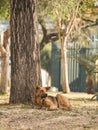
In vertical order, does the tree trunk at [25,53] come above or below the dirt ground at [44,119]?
above

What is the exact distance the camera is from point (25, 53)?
10461 millimetres

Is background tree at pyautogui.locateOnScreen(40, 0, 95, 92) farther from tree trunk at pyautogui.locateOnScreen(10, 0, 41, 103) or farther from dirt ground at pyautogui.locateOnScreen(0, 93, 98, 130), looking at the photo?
dirt ground at pyautogui.locateOnScreen(0, 93, 98, 130)

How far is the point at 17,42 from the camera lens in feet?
34.5

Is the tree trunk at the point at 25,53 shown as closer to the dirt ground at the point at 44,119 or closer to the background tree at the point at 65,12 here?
the dirt ground at the point at 44,119

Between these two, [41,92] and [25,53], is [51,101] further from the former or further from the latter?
[25,53]

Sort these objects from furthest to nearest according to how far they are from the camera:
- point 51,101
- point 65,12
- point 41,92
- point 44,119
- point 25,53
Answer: point 65,12 < point 25,53 < point 41,92 < point 51,101 < point 44,119

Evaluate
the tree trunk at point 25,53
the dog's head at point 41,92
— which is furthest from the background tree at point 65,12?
the dog's head at point 41,92

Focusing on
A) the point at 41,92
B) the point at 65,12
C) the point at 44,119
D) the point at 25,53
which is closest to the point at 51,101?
the point at 41,92

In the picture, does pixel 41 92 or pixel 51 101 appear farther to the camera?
pixel 41 92

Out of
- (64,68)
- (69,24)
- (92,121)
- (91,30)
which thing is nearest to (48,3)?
(69,24)

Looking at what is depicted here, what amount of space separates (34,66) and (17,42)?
2.33 ft

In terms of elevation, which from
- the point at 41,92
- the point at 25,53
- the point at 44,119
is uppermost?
the point at 25,53

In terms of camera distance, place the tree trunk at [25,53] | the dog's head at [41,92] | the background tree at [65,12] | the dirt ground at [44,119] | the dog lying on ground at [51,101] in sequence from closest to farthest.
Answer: the dirt ground at [44,119] → the dog lying on ground at [51,101] → the dog's head at [41,92] → the tree trunk at [25,53] → the background tree at [65,12]

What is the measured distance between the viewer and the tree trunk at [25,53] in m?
10.4
